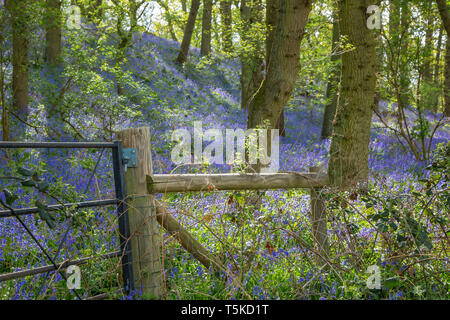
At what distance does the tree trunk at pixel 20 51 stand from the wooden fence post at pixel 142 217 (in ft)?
19.2

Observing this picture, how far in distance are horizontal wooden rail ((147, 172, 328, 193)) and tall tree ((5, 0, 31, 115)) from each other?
6.06m

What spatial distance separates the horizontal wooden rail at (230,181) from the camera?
347 centimetres

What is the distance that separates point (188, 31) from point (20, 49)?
402 inches

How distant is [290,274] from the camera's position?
3785 millimetres

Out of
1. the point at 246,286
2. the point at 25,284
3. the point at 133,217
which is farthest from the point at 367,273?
the point at 25,284

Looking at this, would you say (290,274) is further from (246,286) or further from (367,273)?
(367,273)

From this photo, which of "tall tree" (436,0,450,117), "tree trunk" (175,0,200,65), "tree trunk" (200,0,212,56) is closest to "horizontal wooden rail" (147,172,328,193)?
"tall tree" (436,0,450,117)

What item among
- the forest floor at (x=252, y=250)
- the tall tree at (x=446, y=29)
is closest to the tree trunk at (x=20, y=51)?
the forest floor at (x=252, y=250)

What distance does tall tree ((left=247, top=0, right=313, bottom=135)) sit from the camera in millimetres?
5746

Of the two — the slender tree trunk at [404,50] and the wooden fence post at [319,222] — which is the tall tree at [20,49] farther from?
the slender tree trunk at [404,50]

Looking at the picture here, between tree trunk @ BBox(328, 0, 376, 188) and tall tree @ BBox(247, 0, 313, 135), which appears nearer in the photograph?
tall tree @ BBox(247, 0, 313, 135)

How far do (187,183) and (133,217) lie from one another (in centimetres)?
52

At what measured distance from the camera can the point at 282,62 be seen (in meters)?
5.88

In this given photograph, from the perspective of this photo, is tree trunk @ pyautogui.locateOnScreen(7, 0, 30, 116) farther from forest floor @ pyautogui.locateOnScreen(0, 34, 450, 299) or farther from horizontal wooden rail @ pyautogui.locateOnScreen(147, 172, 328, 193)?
horizontal wooden rail @ pyautogui.locateOnScreen(147, 172, 328, 193)
